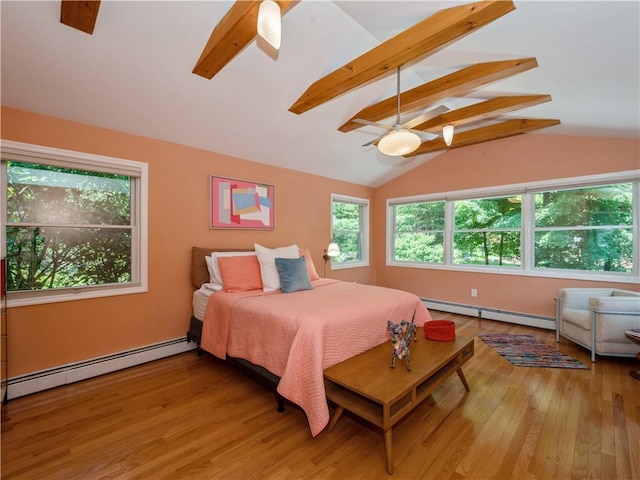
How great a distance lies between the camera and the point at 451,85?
8.54 feet

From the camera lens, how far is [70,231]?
2645mm

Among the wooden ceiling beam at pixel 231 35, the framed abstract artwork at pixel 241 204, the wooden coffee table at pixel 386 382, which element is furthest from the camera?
the framed abstract artwork at pixel 241 204

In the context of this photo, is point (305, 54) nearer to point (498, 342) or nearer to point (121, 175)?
point (121, 175)

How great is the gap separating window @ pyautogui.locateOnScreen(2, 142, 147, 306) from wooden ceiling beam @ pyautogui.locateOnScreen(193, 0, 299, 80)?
51.4 inches

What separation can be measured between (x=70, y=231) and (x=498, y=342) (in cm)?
465

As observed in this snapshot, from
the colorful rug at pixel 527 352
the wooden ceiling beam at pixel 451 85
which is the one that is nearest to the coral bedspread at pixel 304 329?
the colorful rug at pixel 527 352

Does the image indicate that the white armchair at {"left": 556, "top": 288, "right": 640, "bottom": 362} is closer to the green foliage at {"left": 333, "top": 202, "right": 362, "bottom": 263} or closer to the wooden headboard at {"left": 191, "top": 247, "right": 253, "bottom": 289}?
the green foliage at {"left": 333, "top": 202, "right": 362, "bottom": 263}

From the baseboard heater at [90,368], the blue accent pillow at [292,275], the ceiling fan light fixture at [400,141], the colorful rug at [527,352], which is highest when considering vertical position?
the ceiling fan light fixture at [400,141]

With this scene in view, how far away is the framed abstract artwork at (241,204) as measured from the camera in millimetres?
3484

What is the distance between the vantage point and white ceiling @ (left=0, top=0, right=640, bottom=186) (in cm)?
181

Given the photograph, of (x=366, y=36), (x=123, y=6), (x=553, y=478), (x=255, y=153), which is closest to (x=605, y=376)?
(x=553, y=478)

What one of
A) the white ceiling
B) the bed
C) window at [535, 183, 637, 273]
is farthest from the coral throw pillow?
window at [535, 183, 637, 273]

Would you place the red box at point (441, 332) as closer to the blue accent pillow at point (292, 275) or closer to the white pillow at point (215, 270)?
the blue accent pillow at point (292, 275)

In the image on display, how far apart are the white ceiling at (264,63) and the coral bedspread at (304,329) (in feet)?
6.05
